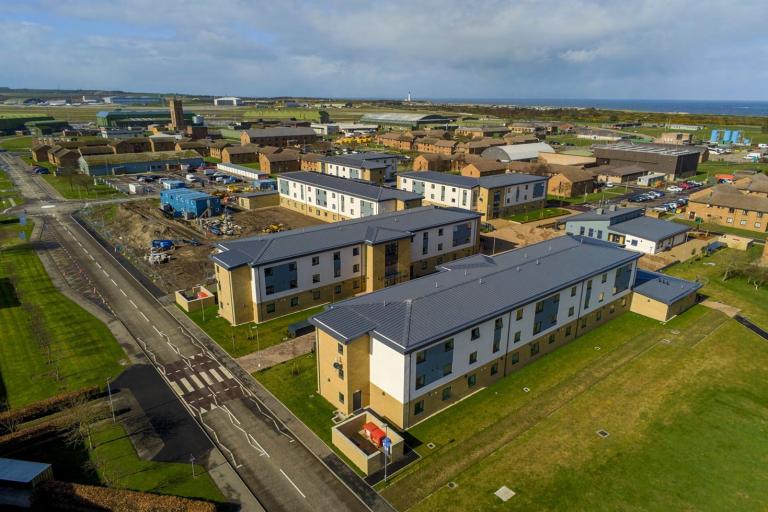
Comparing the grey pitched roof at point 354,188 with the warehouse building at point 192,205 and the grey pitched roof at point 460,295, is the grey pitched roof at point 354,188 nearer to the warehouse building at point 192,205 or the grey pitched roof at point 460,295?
the warehouse building at point 192,205

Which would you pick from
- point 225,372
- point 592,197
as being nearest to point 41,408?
point 225,372

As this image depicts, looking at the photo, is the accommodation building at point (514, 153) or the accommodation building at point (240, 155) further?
the accommodation building at point (240, 155)

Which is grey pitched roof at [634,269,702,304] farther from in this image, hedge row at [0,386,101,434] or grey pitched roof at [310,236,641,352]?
hedge row at [0,386,101,434]

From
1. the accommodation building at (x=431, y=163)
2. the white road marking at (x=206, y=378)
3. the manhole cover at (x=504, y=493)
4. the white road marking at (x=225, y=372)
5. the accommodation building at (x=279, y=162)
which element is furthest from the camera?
the accommodation building at (x=431, y=163)

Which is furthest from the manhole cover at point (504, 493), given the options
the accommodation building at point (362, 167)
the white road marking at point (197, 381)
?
the accommodation building at point (362, 167)

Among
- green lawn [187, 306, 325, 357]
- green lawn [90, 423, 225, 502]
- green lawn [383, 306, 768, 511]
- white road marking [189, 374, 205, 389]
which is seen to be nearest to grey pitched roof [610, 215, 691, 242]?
green lawn [383, 306, 768, 511]

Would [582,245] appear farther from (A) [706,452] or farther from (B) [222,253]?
(B) [222,253]

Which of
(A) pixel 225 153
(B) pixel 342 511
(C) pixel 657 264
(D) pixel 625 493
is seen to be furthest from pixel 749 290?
(A) pixel 225 153
